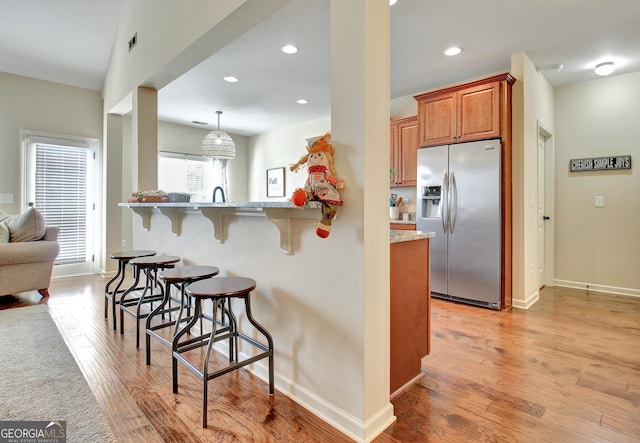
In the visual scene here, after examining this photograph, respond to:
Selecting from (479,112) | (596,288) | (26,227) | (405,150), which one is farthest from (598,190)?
(26,227)

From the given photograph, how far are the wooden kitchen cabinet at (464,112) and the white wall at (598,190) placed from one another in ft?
5.14

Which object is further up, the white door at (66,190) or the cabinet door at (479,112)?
the cabinet door at (479,112)

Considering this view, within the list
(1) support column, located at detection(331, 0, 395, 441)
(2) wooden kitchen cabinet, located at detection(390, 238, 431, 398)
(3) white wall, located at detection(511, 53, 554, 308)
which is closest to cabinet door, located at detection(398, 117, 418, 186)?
(3) white wall, located at detection(511, 53, 554, 308)

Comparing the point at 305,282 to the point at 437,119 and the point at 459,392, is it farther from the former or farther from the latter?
the point at 437,119

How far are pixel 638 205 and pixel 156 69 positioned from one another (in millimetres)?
5443

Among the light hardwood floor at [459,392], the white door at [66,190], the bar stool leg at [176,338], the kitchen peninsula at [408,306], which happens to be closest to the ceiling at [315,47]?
the white door at [66,190]

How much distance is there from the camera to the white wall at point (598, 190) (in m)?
3.89

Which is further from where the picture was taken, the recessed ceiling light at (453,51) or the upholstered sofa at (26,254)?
the upholstered sofa at (26,254)

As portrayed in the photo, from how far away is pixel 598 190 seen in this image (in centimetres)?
410

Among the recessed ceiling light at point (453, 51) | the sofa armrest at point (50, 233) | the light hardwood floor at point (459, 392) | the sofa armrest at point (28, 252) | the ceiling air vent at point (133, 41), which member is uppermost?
the ceiling air vent at point (133, 41)

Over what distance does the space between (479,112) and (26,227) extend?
5.16m

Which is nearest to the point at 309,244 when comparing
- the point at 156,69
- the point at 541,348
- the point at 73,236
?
the point at 541,348

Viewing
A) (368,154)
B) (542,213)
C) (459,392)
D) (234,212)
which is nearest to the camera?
(368,154)

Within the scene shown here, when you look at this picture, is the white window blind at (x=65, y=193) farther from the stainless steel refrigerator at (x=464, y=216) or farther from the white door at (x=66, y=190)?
the stainless steel refrigerator at (x=464, y=216)
